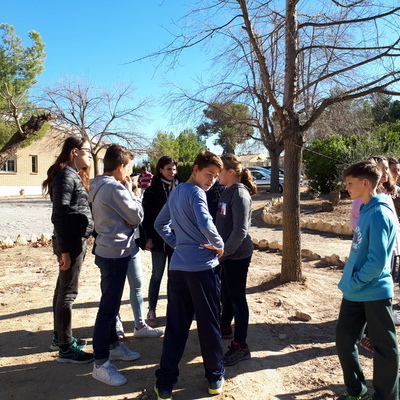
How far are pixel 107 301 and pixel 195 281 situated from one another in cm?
79

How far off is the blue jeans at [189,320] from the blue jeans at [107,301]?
1.62ft

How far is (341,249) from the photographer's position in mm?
8500

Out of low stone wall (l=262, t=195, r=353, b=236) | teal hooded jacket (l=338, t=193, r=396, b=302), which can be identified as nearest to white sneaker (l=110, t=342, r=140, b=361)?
teal hooded jacket (l=338, t=193, r=396, b=302)

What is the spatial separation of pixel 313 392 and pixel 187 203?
5.60ft

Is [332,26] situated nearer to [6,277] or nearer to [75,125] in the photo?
[6,277]

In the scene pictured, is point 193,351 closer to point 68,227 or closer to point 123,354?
point 123,354

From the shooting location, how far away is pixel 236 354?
341 cm

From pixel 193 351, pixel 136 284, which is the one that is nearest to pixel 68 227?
pixel 136 284

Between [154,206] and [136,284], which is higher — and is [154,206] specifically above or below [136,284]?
above

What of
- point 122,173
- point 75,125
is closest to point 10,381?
point 122,173

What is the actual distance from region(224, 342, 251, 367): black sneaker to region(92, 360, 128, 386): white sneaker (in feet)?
2.87

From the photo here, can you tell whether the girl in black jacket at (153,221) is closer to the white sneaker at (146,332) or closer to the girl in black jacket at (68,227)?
the white sneaker at (146,332)

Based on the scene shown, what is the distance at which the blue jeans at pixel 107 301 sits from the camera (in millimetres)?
3062

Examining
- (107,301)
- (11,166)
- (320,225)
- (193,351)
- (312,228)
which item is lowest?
(193,351)
